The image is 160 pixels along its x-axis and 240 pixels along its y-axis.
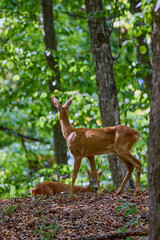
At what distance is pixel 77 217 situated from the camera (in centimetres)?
579

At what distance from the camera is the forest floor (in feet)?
16.8

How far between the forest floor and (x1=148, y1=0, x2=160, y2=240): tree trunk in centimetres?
70

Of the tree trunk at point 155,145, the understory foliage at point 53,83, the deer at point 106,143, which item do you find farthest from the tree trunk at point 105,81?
the tree trunk at point 155,145

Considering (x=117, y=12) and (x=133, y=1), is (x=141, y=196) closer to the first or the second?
(x=117, y=12)

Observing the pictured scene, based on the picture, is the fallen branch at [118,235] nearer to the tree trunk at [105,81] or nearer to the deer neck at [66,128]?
the deer neck at [66,128]

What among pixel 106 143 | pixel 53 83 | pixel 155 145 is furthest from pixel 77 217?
pixel 53 83

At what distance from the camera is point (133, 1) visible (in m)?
9.95

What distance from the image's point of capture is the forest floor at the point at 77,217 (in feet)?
16.8

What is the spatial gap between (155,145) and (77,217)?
7.39ft

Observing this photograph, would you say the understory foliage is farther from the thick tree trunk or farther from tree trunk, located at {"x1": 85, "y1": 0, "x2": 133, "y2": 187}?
tree trunk, located at {"x1": 85, "y1": 0, "x2": 133, "y2": 187}

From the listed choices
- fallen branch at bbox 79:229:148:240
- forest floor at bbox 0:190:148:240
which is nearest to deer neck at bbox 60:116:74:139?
forest floor at bbox 0:190:148:240

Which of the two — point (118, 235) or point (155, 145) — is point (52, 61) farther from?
point (155, 145)

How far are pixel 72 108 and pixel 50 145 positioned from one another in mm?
5254

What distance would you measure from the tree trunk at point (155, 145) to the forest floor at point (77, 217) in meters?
0.70
